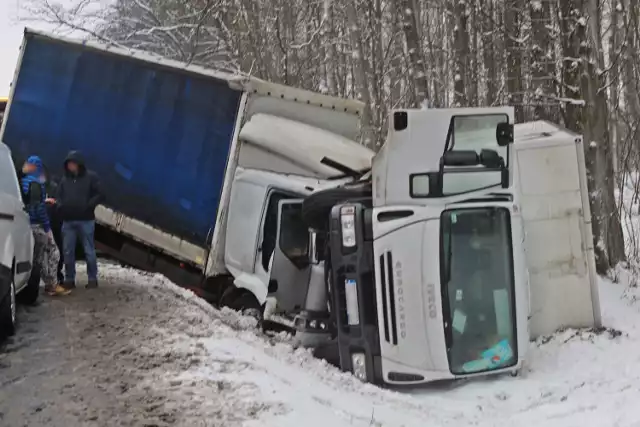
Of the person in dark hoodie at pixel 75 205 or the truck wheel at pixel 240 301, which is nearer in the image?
the person in dark hoodie at pixel 75 205

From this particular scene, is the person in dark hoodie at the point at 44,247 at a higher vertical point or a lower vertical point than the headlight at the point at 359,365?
higher

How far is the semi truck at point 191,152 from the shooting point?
9.54 m

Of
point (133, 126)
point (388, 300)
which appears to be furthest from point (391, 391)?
point (133, 126)

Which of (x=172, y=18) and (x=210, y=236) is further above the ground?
(x=172, y=18)

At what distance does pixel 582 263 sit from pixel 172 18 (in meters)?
18.4

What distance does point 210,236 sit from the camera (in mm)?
10008

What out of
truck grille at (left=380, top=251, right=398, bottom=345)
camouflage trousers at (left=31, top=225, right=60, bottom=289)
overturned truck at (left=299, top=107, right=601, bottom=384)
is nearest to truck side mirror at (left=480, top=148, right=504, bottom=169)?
overturned truck at (left=299, top=107, right=601, bottom=384)

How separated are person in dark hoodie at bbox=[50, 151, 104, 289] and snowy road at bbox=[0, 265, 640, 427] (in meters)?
0.50

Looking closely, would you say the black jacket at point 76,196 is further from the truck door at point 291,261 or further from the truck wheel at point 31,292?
the truck door at point 291,261

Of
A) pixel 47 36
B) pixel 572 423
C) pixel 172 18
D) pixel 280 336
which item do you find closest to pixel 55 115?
pixel 47 36

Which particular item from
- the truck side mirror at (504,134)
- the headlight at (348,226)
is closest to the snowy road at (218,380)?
the headlight at (348,226)

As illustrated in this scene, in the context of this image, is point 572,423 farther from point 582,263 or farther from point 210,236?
point 210,236

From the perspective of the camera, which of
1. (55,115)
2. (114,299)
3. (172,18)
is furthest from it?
(172,18)

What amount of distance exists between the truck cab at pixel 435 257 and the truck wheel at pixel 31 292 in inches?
119
